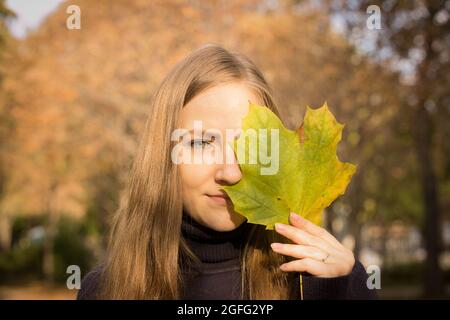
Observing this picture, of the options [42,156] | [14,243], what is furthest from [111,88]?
[14,243]

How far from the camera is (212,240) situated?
1848mm

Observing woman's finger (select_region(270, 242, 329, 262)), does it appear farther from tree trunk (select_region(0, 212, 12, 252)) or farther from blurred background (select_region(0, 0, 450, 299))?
tree trunk (select_region(0, 212, 12, 252))

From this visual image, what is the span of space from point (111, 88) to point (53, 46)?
3015 millimetres

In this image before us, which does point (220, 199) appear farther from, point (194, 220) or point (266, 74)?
point (266, 74)

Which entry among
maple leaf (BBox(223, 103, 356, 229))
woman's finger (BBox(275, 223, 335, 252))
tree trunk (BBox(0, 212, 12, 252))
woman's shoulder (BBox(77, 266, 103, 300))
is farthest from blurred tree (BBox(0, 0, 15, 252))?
woman's finger (BBox(275, 223, 335, 252))

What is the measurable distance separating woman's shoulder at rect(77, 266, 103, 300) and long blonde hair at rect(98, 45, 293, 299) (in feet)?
0.12

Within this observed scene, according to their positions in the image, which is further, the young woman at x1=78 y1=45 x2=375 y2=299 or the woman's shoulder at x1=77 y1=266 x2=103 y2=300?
the woman's shoulder at x1=77 y1=266 x2=103 y2=300

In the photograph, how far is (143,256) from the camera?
1.79m

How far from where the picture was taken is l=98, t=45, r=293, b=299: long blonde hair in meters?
1.74

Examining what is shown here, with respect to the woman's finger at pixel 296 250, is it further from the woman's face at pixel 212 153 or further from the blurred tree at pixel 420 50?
the blurred tree at pixel 420 50

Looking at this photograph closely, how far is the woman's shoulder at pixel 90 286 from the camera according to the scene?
74.3 inches

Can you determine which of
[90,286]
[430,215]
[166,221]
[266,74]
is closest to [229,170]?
[166,221]

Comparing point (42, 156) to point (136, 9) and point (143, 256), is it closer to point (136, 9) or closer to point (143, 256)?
point (136, 9)

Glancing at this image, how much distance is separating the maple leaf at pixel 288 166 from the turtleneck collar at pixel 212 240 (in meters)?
0.37
